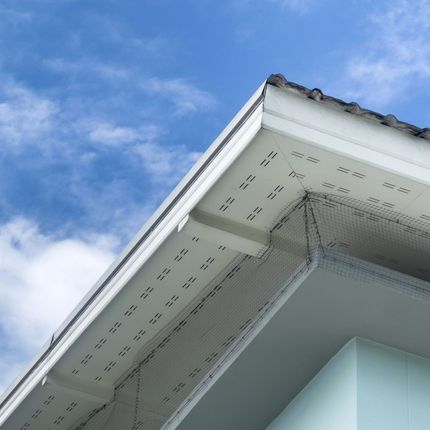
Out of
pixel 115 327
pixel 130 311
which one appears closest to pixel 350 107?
pixel 130 311

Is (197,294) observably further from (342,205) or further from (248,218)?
(342,205)

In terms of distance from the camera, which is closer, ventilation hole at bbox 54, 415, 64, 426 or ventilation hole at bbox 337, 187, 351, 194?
ventilation hole at bbox 337, 187, 351, 194

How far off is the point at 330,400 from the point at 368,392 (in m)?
0.25

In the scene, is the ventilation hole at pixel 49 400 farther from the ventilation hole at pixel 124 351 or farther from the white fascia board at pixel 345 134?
the white fascia board at pixel 345 134

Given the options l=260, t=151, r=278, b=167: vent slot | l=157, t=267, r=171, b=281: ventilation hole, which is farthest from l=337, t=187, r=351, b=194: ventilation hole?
l=157, t=267, r=171, b=281: ventilation hole

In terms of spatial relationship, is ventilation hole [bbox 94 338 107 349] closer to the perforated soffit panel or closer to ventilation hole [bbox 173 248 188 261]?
the perforated soffit panel

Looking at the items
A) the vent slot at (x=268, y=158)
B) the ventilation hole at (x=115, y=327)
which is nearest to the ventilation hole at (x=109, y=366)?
the ventilation hole at (x=115, y=327)

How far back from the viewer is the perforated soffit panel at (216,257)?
5.43m

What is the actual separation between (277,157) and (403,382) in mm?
1374

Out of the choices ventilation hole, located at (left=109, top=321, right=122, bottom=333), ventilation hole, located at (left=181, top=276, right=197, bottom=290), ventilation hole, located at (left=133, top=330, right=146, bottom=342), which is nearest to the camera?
ventilation hole, located at (left=181, top=276, right=197, bottom=290)

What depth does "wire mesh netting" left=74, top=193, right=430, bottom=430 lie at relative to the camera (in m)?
5.86

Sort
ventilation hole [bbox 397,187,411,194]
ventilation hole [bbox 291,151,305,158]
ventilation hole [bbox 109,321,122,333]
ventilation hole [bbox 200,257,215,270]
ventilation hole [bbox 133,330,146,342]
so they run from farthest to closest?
ventilation hole [bbox 133,330,146,342] → ventilation hole [bbox 109,321,122,333] → ventilation hole [bbox 200,257,215,270] → ventilation hole [bbox 397,187,411,194] → ventilation hole [bbox 291,151,305,158]

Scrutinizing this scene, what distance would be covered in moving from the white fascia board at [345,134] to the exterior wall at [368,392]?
3.49ft

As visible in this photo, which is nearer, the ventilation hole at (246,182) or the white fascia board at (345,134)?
the white fascia board at (345,134)
